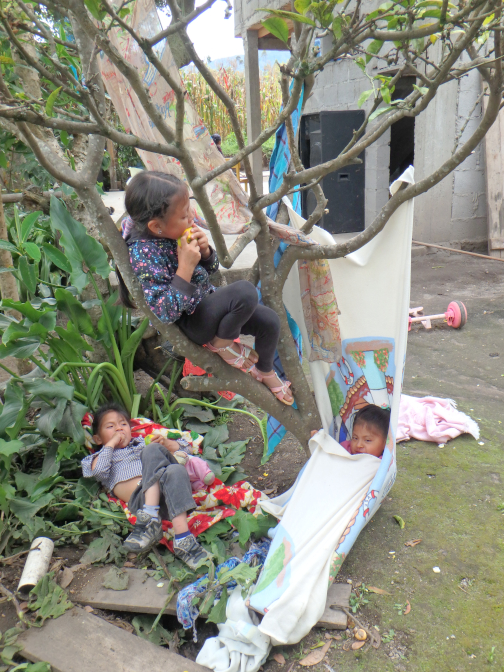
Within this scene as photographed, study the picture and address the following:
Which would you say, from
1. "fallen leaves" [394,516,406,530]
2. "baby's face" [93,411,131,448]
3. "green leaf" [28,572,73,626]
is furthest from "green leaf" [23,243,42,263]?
"fallen leaves" [394,516,406,530]

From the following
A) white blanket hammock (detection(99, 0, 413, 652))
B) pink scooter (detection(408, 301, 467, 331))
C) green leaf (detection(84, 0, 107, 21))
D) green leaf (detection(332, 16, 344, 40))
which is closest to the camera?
green leaf (detection(84, 0, 107, 21))

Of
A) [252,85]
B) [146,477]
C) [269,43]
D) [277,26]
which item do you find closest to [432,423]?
[146,477]

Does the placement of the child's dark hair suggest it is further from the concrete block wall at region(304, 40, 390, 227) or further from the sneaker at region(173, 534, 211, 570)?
the concrete block wall at region(304, 40, 390, 227)

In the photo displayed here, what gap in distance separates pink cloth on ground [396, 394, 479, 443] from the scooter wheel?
1.32 metres

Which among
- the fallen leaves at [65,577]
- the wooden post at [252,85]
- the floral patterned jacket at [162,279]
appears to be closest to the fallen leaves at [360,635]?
the fallen leaves at [65,577]

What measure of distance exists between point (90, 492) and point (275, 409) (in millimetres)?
846

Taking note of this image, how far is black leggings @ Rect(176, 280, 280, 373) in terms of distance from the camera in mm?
1784

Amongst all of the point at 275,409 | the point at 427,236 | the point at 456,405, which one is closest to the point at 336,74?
the point at 427,236

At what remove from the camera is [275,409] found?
2.12 meters

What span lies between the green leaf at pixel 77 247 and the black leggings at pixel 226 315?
76cm

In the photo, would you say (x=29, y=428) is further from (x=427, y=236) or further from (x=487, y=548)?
(x=427, y=236)

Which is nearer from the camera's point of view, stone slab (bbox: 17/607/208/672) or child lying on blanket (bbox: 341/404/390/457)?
stone slab (bbox: 17/607/208/672)

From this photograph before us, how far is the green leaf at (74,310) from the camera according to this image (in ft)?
7.84

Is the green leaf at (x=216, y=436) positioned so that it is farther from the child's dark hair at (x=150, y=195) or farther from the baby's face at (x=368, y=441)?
the child's dark hair at (x=150, y=195)
